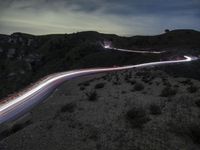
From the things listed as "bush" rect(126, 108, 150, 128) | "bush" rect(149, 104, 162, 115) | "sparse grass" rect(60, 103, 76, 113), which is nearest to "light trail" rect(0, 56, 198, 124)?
"sparse grass" rect(60, 103, 76, 113)

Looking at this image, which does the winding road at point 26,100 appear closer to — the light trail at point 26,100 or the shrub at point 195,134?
the light trail at point 26,100

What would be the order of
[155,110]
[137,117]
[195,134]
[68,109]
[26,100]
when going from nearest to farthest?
[195,134]
[137,117]
[155,110]
[68,109]
[26,100]

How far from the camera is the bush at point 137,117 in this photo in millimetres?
20028

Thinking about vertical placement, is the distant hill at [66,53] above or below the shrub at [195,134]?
below

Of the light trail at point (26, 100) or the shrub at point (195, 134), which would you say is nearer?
the shrub at point (195, 134)

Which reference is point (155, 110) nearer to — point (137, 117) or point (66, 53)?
point (137, 117)

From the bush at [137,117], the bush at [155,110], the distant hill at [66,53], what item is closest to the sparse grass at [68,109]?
the bush at [137,117]

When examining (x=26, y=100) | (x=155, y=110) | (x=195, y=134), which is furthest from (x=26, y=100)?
(x=195, y=134)

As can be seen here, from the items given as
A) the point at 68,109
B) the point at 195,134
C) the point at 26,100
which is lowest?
the point at 26,100

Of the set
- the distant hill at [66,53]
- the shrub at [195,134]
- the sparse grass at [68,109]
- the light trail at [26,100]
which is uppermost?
the shrub at [195,134]

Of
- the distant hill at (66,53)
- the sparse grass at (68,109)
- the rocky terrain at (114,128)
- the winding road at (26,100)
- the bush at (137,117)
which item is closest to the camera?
the rocky terrain at (114,128)

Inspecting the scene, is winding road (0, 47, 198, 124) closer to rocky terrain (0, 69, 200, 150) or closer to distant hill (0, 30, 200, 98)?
rocky terrain (0, 69, 200, 150)

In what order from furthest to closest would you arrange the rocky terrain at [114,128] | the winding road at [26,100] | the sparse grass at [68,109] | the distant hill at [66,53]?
1. the distant hill at [66,53]
2. the winding road at [26,100]
3. the sparse grass at [68,109]
4. the rocky terrain at [114,128]

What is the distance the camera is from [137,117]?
21.1 meters
